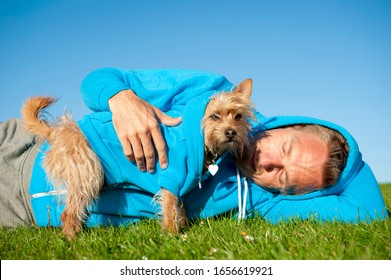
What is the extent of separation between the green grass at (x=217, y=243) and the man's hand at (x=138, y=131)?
823mm

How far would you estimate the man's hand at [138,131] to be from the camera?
3775 mm

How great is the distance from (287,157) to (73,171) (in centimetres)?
254

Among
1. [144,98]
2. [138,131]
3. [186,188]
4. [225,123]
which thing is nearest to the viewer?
[138,131]

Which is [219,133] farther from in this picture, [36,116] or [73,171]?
[36,116]

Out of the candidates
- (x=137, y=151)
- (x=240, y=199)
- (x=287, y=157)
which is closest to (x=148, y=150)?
(x=137, y=151)

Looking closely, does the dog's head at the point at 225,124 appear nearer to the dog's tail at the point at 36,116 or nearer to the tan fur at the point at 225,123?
the tan fur at the point at 225,123

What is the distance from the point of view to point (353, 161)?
4.62 metres

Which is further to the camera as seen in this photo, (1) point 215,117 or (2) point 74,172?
(1) point 215,117

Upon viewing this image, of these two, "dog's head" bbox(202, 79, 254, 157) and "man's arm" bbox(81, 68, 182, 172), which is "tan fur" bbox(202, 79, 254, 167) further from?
"man's arm" bbox(81, 68, 182, 172)

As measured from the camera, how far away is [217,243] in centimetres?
326

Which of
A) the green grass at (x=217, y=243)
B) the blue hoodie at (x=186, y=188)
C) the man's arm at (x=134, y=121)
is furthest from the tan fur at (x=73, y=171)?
the man's arm at (x=134, y=121)

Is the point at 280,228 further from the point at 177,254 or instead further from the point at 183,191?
the point at 177,254

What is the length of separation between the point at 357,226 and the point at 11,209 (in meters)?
4.38

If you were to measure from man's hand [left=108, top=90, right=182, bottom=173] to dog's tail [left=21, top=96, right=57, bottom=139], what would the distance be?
1.10 m
